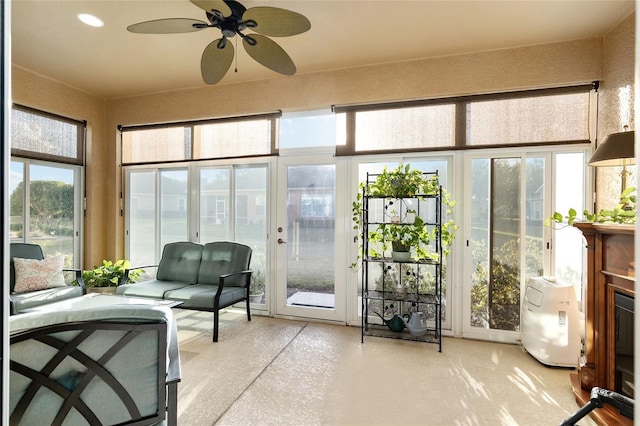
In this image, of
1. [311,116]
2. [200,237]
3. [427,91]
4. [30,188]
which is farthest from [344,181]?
[30,188]

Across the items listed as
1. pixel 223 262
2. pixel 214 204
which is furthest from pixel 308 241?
pixel 214 204

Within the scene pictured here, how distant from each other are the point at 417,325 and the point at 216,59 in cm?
295

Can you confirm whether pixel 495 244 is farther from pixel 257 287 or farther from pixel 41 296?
pixel 41 296

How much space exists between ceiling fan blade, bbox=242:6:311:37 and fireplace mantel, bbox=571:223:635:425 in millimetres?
2318

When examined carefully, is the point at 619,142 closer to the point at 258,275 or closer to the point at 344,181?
the point at 344,181

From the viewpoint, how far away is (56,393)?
1214 millimetres

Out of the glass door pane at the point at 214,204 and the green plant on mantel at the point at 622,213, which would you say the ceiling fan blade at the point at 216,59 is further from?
the green plant on mantel at the point at 622,213

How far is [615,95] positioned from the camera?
277cm

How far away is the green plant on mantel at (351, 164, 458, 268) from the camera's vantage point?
3254 millimetres

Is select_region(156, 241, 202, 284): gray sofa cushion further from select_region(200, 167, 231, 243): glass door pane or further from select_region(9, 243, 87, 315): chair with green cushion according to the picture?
select_region(9, 243, 87, 315): chair with green cushion

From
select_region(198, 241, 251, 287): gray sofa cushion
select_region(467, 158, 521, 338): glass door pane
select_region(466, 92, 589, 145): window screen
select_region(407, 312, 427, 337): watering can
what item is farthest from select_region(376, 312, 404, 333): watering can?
select_region(466, 92, 589, 145): window screen

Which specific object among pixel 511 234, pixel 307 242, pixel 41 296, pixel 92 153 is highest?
pixel 92 153

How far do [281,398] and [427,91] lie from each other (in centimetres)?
317

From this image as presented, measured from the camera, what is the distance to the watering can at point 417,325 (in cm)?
322
